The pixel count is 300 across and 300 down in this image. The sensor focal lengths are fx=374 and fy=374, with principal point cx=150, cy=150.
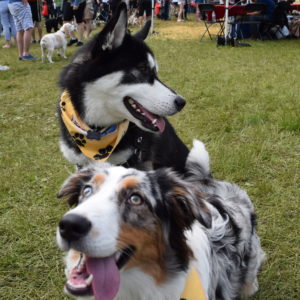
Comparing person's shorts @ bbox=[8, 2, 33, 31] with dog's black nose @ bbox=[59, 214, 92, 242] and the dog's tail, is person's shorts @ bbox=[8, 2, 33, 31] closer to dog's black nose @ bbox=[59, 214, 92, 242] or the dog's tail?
the dog's tail

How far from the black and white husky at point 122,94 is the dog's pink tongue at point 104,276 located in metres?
1.55

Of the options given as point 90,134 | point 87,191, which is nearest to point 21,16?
point 90,134

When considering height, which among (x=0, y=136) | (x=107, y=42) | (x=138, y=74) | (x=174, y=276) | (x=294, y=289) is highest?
(x=107, y=42)

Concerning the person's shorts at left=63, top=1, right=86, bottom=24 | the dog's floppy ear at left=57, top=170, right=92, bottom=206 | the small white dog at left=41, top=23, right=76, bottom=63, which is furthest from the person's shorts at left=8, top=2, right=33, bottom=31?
the dog's floppy ear at left=57, top=170, right=92, bottom=206

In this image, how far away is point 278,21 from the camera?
44.1 ft

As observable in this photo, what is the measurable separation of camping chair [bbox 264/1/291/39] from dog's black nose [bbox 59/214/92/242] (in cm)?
1323

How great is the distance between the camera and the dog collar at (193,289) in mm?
1988

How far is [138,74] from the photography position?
3.13 meters

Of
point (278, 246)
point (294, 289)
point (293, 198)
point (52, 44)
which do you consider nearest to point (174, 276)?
point (294, 289)

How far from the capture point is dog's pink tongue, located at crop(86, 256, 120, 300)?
1.74 meters

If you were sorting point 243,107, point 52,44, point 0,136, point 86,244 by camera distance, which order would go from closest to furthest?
point 86,244
point 0,136
point 243,107
point 52,44

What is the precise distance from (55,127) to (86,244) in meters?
4.60

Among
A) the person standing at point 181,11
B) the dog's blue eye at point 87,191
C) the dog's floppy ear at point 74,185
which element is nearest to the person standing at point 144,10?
the person standing at point 181,11

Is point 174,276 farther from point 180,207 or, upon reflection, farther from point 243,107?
point 243,107
